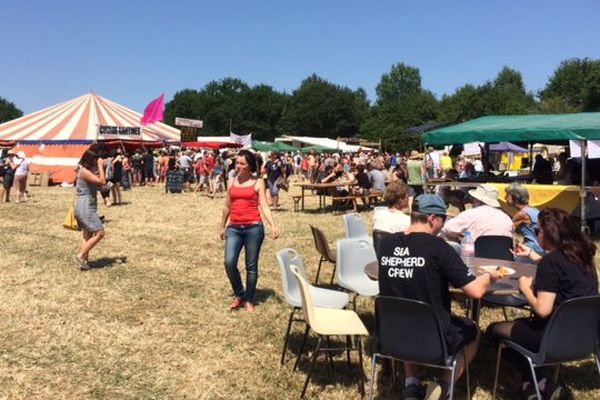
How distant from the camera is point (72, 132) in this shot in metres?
24.0

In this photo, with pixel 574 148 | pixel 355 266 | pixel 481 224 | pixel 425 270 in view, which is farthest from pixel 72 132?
pixel 425 270

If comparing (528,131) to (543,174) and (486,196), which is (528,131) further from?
(486,196)

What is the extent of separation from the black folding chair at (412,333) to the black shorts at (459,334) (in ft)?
0.18

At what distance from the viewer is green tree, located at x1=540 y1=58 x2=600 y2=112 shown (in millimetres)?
56781

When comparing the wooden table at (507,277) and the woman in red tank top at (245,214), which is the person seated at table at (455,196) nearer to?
the woman in red tank top at (245,214)

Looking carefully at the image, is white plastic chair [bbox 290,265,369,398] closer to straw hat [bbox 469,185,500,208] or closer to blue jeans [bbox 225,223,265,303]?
blue jeans [bbox 225,223,265,303]

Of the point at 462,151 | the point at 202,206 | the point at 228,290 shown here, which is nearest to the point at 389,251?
the point at 228,290

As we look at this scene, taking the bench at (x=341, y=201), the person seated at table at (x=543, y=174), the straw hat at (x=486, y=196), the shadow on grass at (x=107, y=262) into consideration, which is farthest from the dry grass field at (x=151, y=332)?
the person seated at table at (x=543, y=174)

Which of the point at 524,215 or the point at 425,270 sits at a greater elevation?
the point at 524,215

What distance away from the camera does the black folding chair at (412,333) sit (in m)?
3.04

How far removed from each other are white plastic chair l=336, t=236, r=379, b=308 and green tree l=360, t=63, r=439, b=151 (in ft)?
129

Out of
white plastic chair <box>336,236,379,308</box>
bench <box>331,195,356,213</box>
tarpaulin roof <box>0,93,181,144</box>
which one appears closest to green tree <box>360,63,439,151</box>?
tarpaulin roof <box>0,93,181,144</box>

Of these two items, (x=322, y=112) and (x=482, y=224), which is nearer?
(x=482, y=224)

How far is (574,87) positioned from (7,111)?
3715 inches
